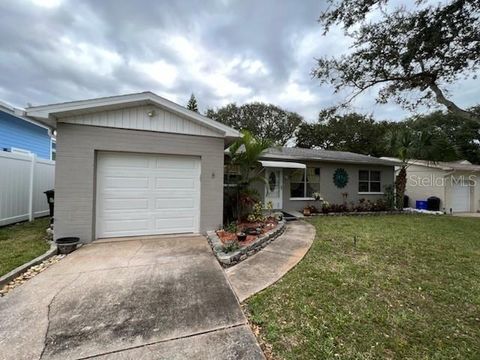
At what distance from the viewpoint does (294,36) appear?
27.2 ft

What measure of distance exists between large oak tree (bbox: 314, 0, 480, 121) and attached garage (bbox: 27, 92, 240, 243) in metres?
5.99

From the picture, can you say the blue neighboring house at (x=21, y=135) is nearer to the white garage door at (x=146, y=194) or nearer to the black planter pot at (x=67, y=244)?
the white garage door at (x=146, y=194)

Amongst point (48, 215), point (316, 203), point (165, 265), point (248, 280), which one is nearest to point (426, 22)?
point (316, 203)

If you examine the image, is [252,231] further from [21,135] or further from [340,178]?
[21,135]

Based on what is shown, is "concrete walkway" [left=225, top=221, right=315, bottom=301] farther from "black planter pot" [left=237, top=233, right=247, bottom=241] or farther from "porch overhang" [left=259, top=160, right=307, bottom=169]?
"porch overhang" [left=259, top=160, right=307, bottom=169]

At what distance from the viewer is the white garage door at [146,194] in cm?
594

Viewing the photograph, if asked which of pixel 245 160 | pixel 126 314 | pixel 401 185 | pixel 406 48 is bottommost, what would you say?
pixel 126 314

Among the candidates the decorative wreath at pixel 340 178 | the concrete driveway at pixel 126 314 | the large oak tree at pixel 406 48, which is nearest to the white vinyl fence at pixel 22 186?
the concrete driveway at pixel 126 314

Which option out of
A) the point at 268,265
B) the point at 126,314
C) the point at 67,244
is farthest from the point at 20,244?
the point at 268,265

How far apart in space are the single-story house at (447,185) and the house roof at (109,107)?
47.0 ft

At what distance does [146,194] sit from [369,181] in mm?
11732

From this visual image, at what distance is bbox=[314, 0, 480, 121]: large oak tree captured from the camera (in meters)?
7.21

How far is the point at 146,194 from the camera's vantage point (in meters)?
6.23

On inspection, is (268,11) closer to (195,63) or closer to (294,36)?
(294,36)
